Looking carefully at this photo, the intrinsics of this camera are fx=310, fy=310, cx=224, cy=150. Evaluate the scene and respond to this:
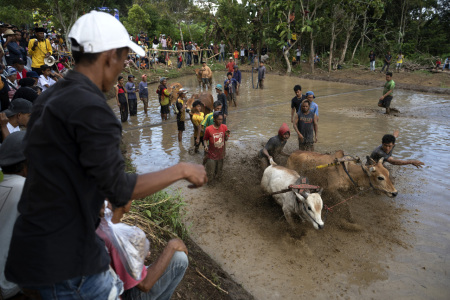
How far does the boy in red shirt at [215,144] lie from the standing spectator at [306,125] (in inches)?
82.5

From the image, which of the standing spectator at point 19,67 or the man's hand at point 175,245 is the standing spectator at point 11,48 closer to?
the standing spectator at point 19,67

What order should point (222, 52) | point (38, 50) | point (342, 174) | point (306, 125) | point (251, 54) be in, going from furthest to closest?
point (222, 52) < point (251, 54) < point (38, 50) < point (306, 125) < point (342, 174)

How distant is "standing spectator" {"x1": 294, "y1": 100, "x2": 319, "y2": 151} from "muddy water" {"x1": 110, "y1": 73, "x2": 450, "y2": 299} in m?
1.45

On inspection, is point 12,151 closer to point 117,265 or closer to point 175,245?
point 117,265

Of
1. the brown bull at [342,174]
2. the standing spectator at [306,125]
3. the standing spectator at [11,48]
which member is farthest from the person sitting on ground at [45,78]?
the brown bull at [342,174]

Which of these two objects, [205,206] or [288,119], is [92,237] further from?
[288,119]

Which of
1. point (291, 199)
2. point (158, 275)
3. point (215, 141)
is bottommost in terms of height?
point (291, 199)

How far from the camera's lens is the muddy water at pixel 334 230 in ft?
14.4

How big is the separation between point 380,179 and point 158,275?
529cm

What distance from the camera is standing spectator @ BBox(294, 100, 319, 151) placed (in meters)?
7.98

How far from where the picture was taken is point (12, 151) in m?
2.16

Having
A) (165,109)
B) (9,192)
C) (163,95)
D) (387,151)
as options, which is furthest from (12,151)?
(165,109)

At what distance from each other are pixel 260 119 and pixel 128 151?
5847 millimetres

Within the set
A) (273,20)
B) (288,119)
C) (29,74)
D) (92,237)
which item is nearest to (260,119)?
(288,119)
